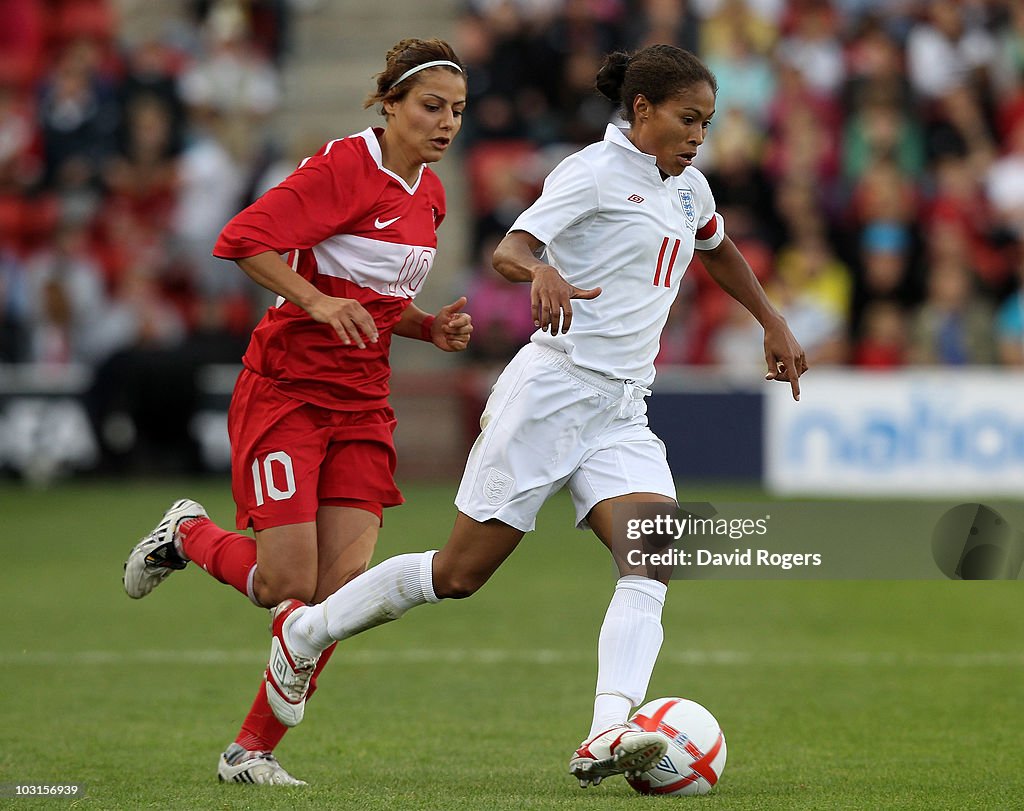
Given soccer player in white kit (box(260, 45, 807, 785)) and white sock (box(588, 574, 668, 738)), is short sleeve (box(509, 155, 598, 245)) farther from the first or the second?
white sock (box(588, 574, 668, 738))

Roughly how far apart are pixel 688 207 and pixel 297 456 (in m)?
1.49

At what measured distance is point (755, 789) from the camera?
17.1 ft

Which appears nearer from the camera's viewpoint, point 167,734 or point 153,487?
point 167,734

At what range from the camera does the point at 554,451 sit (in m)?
5.29

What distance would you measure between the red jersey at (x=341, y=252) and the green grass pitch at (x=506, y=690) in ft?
4.24

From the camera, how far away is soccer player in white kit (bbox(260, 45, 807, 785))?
17.1ft

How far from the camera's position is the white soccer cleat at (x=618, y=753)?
Answer: 15.8ft

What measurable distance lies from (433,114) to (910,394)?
9.33 metres

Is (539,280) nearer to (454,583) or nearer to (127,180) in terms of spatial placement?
(454,583)

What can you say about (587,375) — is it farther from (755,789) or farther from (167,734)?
(167,734)

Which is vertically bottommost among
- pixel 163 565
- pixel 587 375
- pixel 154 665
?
pixel 154 665

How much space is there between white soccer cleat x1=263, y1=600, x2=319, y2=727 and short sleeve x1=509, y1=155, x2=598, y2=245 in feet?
4.65

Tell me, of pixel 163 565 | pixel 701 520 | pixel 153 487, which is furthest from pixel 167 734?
pixel 153 487

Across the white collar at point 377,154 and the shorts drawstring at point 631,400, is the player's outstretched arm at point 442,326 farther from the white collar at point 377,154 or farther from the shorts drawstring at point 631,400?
the shorts drawstring at point 631,400
